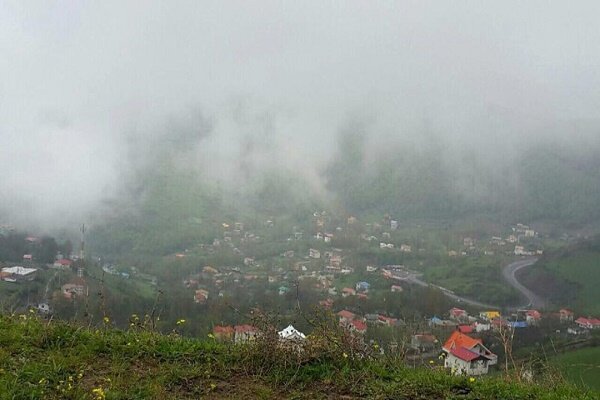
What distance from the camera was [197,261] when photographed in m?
61.0

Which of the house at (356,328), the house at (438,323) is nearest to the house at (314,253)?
the house at (438,323)

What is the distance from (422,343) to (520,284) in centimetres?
6028

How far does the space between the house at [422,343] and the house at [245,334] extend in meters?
2.23

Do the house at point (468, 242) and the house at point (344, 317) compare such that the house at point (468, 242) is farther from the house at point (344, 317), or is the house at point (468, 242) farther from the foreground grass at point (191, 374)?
the foreground grass at point (191, 374)

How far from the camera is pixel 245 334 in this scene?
5.65 metres

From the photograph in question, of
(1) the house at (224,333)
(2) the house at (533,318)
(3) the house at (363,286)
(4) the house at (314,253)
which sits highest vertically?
(1) the house at (224,333)

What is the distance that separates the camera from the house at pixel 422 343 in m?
6.98

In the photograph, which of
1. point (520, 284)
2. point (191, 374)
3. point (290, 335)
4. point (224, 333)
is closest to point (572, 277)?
point (520, 284)

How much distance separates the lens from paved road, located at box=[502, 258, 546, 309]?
5250cm

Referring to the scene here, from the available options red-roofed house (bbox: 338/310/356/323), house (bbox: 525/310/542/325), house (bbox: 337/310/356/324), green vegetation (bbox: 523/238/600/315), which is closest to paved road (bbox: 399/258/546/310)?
green vegetation (bbox: 523/238/600/315)

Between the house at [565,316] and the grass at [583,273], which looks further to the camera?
the grass at [583,273]

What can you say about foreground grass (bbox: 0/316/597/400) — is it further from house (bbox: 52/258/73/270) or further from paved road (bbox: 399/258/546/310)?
paved road (bbox: 399/258/546/310)

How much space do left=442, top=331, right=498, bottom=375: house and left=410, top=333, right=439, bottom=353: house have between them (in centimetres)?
18

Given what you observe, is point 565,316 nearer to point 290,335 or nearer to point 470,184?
point 290,335
